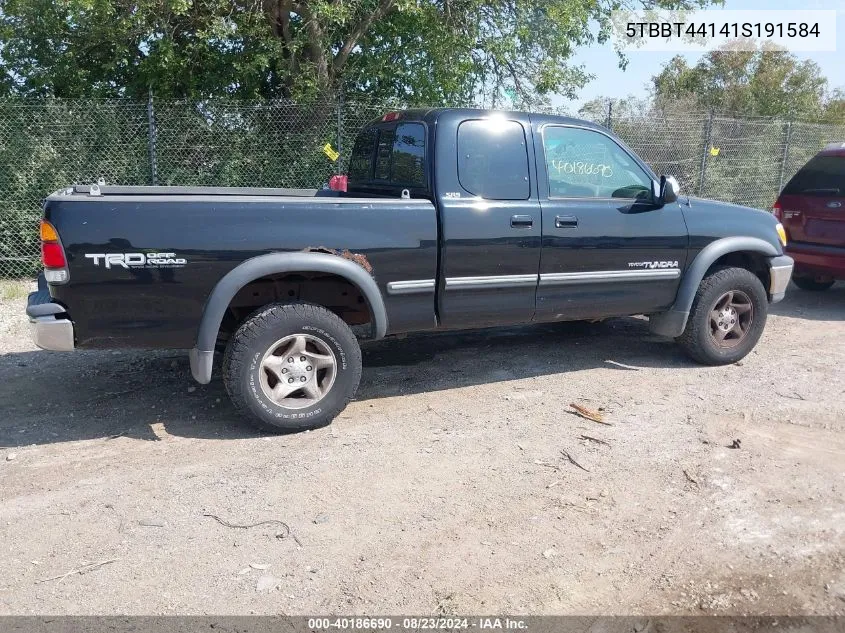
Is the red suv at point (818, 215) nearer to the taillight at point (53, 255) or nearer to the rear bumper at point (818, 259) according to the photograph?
the rear bumper at point (818, 259)

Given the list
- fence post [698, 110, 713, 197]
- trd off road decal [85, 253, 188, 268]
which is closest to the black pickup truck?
trd off road decal [85, 253, 188, 268]

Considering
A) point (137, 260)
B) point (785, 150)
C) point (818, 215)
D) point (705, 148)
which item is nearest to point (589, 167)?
point (137, 260)

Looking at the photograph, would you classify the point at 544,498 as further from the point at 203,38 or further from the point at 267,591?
the point at 203,38

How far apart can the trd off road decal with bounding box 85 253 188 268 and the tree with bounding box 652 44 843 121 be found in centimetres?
1852

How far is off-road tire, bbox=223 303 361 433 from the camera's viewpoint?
4.57 meters

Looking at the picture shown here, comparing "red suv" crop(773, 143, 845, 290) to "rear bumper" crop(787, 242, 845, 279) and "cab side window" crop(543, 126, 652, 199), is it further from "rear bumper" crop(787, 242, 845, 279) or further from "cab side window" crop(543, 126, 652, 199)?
"cab side window" crop(543, 126, 652, 199)

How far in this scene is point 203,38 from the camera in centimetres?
974

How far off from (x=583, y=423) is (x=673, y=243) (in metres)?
1.75

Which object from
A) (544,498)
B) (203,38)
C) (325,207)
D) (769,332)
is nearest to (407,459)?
(544,498)

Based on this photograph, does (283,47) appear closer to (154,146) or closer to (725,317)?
(154,146)

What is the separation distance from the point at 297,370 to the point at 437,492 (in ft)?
4.16

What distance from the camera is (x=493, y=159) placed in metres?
5.27

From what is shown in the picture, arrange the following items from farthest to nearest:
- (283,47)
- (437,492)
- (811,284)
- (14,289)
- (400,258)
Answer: (283,47) → (811,284) → (14,289) → (400,258) → (437,492)

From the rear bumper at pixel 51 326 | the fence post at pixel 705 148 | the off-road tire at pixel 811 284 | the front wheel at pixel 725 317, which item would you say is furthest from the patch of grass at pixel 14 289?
the fence post at pixel 705 148
